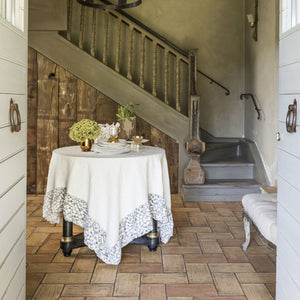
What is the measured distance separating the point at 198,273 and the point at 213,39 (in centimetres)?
457

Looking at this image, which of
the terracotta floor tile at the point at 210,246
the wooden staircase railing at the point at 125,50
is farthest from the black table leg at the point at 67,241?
the wooden staircase railing at the point at 125,50

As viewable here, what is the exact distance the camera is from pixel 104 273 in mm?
2850

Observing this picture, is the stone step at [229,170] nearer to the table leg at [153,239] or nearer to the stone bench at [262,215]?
the stone bench at [262,215]

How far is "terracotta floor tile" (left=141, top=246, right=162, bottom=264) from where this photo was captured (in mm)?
3082

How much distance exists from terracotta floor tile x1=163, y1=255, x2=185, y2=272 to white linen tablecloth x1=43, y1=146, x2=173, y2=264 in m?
0.32

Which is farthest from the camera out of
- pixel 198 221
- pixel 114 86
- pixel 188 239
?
pixel 114 86

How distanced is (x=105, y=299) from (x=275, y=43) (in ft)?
11.6

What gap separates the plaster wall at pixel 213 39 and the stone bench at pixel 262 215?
10.9 ft

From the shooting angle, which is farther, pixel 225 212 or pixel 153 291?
pixel 225 212

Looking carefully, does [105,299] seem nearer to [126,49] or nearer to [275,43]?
[275,43]

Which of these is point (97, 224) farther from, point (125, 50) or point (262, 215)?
point (125, 50)

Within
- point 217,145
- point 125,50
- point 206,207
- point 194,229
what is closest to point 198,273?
point 194,229

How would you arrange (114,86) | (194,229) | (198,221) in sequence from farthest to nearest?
(114,86) → (198,221) → (194,229)

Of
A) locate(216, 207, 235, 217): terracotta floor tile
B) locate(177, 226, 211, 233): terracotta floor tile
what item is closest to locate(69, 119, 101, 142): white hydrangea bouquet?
locate(177, 226, 211, 233): terracotta floor tile
